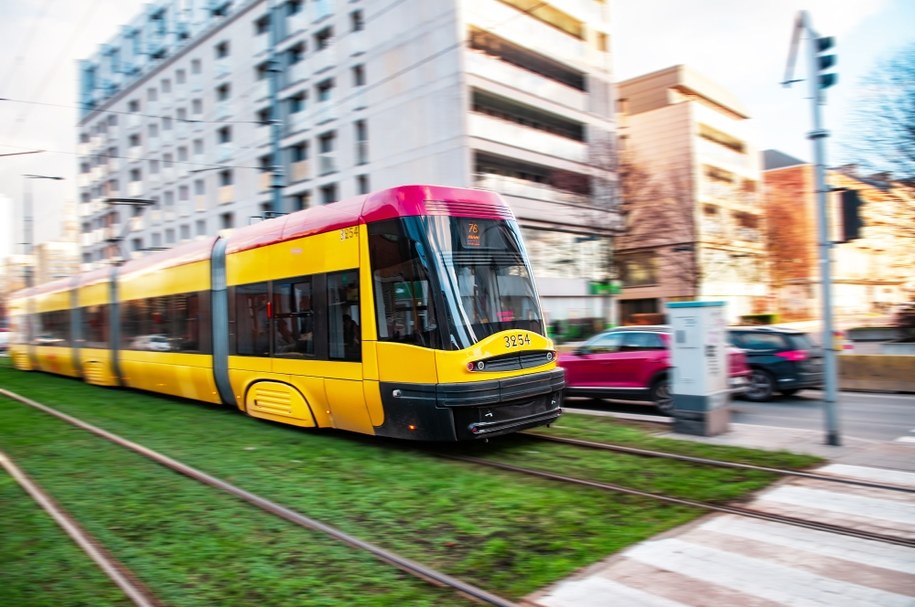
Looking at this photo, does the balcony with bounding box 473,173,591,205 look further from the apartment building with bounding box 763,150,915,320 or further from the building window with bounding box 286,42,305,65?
the building window with bounding box 286,42,305,65

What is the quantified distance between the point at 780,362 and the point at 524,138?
19.2 m

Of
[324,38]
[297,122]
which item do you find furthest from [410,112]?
[297,122]

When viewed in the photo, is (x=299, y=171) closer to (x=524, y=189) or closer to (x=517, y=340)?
(x=524, y=189)

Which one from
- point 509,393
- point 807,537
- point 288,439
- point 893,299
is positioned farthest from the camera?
point 893,299

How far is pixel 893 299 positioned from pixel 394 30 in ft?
75.1

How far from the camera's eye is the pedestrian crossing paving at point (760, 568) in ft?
12.8

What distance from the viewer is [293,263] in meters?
9.34

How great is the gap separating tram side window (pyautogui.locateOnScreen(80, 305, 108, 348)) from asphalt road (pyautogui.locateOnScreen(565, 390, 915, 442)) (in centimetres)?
1112

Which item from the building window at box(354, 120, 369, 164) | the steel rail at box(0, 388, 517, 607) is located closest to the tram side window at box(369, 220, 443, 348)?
the steel rail at box(0, 388, 517, 607)

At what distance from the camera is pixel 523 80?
30281mm

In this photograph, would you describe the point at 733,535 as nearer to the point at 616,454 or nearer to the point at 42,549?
the point at 616,454

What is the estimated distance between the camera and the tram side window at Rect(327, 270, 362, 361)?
26.7 feet

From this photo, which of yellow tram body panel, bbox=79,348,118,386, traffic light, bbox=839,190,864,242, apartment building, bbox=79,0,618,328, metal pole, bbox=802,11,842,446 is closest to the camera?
traffic light, bbox=839,190,864,242

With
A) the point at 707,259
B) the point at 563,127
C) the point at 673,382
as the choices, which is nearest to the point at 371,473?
the point at 673,382
